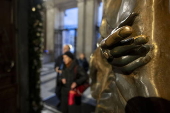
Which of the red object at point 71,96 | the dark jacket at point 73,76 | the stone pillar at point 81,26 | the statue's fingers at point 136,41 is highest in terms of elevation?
the stone pillar at point 81,26

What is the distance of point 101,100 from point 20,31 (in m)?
2.11

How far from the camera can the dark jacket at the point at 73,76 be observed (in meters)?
2.45

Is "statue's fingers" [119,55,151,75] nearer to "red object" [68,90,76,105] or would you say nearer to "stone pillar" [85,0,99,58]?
"red object" [68,90,76,105]

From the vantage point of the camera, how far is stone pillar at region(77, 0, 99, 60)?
8.94 metres

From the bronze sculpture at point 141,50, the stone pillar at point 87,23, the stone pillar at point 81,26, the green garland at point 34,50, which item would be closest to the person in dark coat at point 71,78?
the green garland at point 34,50

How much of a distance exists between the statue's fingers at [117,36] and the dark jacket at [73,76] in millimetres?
1800

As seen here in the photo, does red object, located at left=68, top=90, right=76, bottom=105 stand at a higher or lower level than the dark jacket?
lower

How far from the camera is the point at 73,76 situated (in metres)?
2.46

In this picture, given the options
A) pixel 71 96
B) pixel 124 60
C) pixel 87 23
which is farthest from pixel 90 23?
pixel 124 60

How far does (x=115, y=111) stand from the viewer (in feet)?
2.92

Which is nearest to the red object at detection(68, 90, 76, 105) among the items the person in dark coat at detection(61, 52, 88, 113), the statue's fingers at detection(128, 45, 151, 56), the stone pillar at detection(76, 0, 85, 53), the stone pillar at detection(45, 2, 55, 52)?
the person in dark coat at detection(61, 52, 88, 113)

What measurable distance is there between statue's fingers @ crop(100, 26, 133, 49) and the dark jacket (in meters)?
1.80

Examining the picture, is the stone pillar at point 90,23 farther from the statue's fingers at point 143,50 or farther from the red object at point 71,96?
the statue's fingers at point 143,50

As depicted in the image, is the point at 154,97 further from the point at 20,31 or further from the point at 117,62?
the point at 20,31
